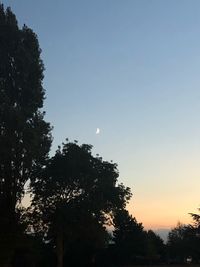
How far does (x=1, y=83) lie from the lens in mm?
47719

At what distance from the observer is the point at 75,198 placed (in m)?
62.8

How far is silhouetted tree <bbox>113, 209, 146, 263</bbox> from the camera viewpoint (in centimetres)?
7744

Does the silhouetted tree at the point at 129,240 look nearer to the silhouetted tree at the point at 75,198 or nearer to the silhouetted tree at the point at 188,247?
the silhouetted tree at the point at 188,247

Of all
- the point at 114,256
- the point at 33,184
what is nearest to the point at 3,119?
the point at 33,184

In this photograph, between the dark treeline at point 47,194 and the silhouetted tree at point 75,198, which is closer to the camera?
the dark treeline at point 47,194

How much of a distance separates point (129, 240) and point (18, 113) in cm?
3859

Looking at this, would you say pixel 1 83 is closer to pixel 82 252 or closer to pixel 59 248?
pixel 59 248

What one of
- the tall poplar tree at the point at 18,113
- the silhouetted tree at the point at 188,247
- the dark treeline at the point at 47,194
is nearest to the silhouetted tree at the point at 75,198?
the dark treeline at the point at 47,194

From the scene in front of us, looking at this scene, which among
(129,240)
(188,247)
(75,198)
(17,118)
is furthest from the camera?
(188,247)

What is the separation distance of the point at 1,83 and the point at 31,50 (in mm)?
4317

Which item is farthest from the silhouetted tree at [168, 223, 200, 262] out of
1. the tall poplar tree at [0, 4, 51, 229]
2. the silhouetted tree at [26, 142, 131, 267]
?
the tall poplar tree at [0, 4, 51, 229]

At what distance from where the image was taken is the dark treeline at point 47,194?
47.0 metres

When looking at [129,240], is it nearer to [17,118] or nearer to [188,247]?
[188,247]

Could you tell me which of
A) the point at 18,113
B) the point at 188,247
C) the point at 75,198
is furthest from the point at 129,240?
the point at 18,113
